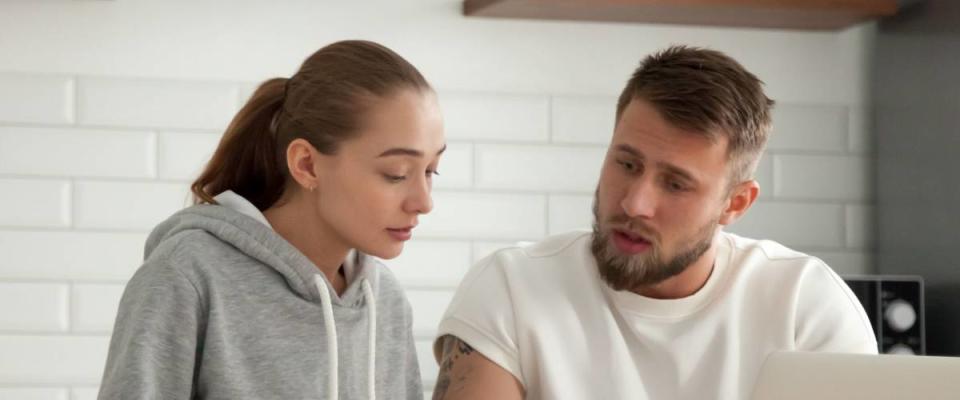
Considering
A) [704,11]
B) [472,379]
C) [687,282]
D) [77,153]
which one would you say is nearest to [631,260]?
[687,282]

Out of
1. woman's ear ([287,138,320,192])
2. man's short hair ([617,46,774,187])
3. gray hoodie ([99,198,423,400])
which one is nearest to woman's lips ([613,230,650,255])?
man's short hair ([617,46,774,187])

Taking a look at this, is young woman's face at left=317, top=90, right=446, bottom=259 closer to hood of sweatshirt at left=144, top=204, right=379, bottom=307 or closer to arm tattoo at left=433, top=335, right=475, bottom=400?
hood of sweatshirt at left=144, top=204, right=379, bottom=307

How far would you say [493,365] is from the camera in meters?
1.68

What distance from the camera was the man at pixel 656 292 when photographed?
1.70 meters

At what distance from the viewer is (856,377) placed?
3.23ft

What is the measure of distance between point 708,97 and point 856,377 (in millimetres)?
775

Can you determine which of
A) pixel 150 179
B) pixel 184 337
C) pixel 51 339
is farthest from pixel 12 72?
pixel 184 337

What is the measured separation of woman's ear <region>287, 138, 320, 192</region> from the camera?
56.0 inches

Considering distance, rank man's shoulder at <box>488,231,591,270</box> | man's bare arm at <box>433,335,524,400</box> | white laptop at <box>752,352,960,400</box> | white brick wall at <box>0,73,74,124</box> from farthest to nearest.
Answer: white brick wall at <box>0,73,74,124</box> < man's shoulder at <box>488,231,591,270</box> < man's bare arm at <box>433,335,524,400</box> < white laptop at <box>752,352,960,400</box>

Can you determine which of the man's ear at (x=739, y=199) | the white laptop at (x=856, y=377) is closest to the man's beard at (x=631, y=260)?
the man's ear at (x=739, y=199)

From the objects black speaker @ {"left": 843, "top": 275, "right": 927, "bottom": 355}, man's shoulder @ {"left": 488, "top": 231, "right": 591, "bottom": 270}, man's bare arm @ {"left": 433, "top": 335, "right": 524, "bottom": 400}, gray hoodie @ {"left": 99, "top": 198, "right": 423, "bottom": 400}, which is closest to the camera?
gray hoodie @ {"left": 99, "top": 198, "right": 423, "bottom": 400}

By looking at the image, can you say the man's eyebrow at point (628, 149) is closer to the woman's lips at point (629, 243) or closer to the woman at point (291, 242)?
the woman's lips at point (629, 243)

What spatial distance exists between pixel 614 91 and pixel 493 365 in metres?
0.99

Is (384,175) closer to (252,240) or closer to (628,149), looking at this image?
(252,240)
